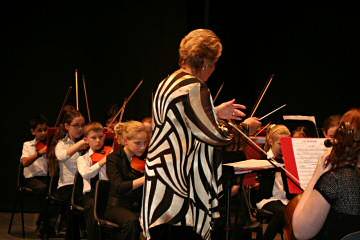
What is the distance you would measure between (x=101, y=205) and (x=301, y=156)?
1.41 m

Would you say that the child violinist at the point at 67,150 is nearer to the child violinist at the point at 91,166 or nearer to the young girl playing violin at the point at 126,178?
the child violinist at the point at 91,166

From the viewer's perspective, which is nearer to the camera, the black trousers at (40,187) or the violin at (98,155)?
the violin at (98,155)

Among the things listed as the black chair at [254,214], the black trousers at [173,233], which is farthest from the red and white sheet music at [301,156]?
the black chair at [254,214]

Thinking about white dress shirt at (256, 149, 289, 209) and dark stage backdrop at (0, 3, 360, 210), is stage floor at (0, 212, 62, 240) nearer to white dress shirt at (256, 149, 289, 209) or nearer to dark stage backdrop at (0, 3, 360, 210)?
dark stage backdrop at (0, 3, 360, 210)

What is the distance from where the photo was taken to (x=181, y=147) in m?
2.86

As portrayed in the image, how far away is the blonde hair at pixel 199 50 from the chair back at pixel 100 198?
1.40 m

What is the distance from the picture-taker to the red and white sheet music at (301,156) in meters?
3.32

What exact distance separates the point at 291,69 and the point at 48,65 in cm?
270

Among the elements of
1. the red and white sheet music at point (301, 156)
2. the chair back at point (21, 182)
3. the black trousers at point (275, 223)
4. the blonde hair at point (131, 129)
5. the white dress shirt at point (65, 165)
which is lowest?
the black trousers at point (275, 223)

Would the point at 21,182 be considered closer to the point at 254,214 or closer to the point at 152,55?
the point at 254,214

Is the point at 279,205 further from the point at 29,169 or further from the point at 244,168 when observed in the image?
the point at 29,169

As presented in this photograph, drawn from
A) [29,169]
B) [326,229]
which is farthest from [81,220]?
[326,229]

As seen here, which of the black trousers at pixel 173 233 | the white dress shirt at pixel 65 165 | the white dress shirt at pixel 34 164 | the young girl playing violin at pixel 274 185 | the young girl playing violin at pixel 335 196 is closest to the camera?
the young girl playing violin at pixel 335 196

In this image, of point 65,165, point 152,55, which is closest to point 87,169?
point 65,165
